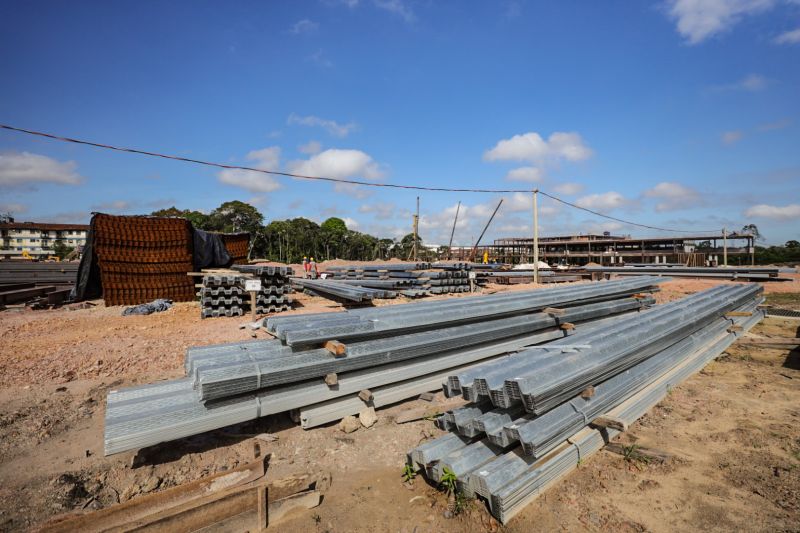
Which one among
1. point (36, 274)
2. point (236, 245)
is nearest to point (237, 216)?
point (36, 274)

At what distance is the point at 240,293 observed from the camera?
1119cm

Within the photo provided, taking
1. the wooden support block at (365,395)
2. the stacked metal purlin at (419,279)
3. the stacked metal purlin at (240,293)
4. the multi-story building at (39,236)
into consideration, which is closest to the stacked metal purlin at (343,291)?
the stacked metal purlin at (419,279)

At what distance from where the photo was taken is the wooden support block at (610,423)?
352cm

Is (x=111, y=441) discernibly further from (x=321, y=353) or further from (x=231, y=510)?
(x=321, y=353)

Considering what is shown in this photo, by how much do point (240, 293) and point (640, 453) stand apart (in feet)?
33.9

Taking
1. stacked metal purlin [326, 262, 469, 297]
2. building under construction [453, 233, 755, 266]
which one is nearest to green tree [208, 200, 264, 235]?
building under construction [453, 233, 755, 266]

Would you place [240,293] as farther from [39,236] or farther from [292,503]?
[39,236]

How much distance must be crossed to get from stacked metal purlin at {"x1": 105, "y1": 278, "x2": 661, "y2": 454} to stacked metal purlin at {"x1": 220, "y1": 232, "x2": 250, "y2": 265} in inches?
574

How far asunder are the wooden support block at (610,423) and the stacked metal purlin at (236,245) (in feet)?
57.0

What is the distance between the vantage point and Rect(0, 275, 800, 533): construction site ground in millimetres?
2875

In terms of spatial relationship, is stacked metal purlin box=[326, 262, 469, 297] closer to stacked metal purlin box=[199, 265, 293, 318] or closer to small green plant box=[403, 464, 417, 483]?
stacked metal purlin box=[199, 265, 293, 318]

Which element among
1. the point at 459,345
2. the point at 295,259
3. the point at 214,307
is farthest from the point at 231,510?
the point at 295,259

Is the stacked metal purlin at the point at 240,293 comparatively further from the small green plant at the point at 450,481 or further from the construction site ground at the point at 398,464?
the small green plant at the point at 450,481

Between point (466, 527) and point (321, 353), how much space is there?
87.2 inches
